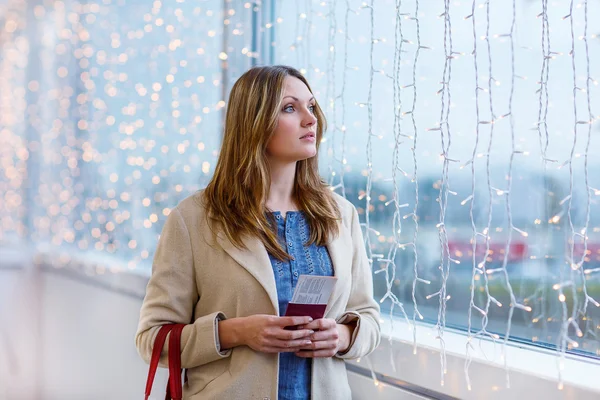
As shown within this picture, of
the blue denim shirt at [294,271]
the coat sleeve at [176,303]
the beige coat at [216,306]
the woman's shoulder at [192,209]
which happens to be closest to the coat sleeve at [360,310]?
the beige coat at [216,306]

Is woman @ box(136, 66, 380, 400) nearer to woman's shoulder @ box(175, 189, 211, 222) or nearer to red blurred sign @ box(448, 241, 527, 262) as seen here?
woman's shoulder @ box(175, 189, 211, 222)

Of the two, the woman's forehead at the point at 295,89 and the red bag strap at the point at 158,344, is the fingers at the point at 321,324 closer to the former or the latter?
the red bag strap at the point at 158,344

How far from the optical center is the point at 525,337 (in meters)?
1.72

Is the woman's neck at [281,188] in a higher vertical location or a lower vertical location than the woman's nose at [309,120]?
lower

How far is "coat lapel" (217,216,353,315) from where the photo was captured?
5.18 feet

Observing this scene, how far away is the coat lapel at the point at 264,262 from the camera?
1580mm

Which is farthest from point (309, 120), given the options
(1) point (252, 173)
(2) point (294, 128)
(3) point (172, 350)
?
(3) point (172, 350)

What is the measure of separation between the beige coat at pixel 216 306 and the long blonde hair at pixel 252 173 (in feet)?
0.13

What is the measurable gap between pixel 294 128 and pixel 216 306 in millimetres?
500

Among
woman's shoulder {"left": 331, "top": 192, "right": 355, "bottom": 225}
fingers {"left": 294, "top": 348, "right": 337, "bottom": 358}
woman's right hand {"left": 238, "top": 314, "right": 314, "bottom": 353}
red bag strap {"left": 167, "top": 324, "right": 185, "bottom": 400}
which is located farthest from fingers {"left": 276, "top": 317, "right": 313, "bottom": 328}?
woman's shoulder {"left": 331, "top": 192, "right": 355, "bottom": 225}

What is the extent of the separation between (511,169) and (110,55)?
278 centimetres

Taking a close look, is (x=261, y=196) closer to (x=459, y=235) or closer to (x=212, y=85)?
(x=459, y=235)

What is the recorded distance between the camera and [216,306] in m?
1.63

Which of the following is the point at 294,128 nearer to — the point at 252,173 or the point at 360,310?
the point at 252,173
